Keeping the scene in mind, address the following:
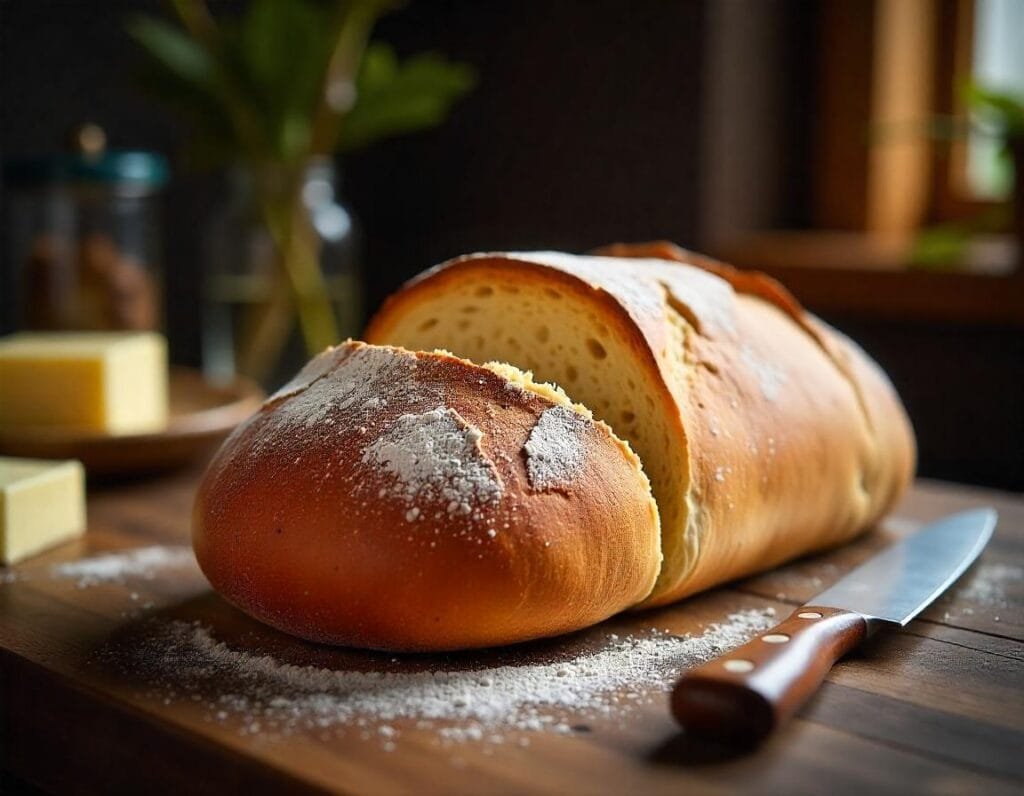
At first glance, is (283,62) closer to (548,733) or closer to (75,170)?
(75,170)

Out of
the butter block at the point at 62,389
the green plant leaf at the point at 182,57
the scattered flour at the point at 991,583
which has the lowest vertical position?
the scattered flour at the point at 991,583

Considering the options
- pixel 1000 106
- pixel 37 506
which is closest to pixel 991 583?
pixel 37 506

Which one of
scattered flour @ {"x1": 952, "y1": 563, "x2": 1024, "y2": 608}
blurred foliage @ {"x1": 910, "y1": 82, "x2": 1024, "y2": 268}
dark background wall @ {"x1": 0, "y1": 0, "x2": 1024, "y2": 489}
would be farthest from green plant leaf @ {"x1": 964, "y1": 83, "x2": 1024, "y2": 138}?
scattered flour @ {"x1": 952, "y1": 563, "x2": 1024, "y2": 608}

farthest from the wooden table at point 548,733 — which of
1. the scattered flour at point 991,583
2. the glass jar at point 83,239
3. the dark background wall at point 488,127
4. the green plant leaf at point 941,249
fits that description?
the dark background wall at point 488,127

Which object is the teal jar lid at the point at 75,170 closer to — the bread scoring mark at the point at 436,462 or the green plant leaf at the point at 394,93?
the green plant leaf at the point at 394,93

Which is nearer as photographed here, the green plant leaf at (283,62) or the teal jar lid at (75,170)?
the teal jar lid at (75,170)
